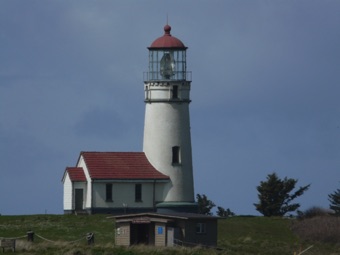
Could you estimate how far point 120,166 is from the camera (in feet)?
270

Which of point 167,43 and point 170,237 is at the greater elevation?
point 167,43

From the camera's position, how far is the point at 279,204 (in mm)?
88000

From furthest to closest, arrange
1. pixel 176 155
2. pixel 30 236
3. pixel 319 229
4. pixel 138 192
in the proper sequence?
1. pixel 176 155
2. pixel 138 192
3. pixel 319 229
4. pixel 30 236

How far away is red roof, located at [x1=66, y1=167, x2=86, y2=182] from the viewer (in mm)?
82188

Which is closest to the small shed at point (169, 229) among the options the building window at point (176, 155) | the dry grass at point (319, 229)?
the dry grass at point (319, 229)

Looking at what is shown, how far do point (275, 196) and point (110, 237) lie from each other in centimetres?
1749

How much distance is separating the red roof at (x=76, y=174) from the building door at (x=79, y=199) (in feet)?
1.96

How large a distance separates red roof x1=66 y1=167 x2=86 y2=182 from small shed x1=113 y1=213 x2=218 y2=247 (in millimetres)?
12294

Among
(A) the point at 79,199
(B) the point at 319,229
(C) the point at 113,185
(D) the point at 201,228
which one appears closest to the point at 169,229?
(D) the point at 201,228

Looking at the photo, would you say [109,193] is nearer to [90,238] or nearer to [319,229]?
[319,229]

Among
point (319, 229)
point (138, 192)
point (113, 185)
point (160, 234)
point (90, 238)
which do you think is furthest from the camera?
point (138, 192)

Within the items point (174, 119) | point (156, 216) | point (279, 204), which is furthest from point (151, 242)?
point (279, 204)

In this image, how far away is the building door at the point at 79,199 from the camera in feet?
270

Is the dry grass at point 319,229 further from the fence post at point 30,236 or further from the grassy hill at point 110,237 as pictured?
the fence post at point 30,236
